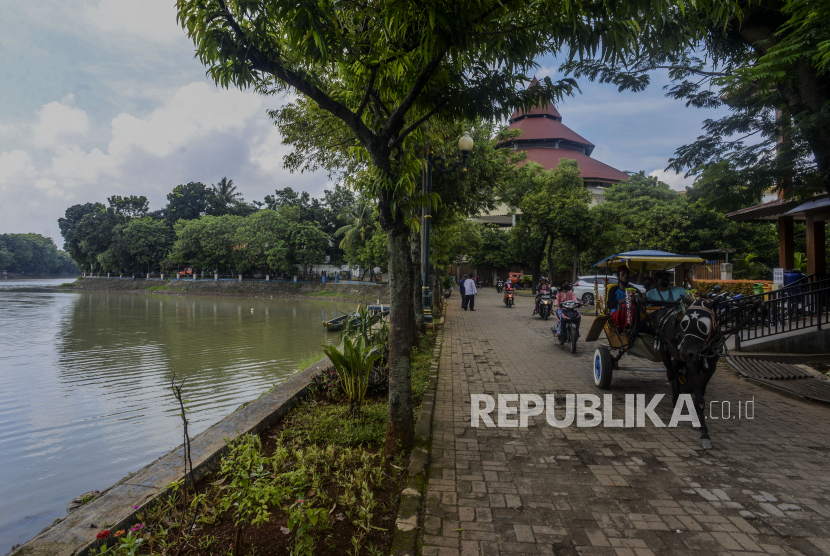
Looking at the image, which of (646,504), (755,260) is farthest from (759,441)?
(755,260)

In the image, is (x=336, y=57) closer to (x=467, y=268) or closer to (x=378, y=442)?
(x=378, y=442)

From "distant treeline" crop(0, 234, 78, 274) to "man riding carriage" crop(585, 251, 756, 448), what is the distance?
4176 inches

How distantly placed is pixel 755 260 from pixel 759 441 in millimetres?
25384

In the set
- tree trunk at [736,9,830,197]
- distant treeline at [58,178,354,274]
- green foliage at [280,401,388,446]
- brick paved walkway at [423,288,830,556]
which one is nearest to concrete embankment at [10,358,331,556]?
green foliage at [280,401,388,446]

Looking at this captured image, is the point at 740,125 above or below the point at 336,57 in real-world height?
above

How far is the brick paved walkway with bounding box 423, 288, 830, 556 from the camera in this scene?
2.82 metres

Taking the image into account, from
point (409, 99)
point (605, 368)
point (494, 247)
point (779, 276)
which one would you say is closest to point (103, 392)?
point (409, 99)

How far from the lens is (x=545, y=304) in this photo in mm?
16031

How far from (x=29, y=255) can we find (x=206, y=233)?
207 ft

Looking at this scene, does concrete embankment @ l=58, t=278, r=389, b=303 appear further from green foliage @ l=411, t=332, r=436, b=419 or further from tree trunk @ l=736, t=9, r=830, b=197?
tree trunk @ l=736, t=9, r=830, b=197

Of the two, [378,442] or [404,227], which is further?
[378,442]

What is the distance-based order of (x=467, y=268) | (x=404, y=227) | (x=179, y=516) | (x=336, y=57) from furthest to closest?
(x=467, y=268) → (x=404, y=227) → (x=336, y=57) → (x=179, y=516)

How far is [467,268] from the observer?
4597cm

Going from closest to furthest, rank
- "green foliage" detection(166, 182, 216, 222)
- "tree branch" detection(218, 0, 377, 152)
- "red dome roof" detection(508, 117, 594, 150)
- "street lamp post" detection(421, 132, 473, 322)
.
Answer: "tree branch" detection(218, 0, 377, 152), "street lamp post" detection(421, 132, 473, 322), "red dome roof" detection(508, 117, 594, 150), "green foliage" detection(166, 182, 216, 222)
